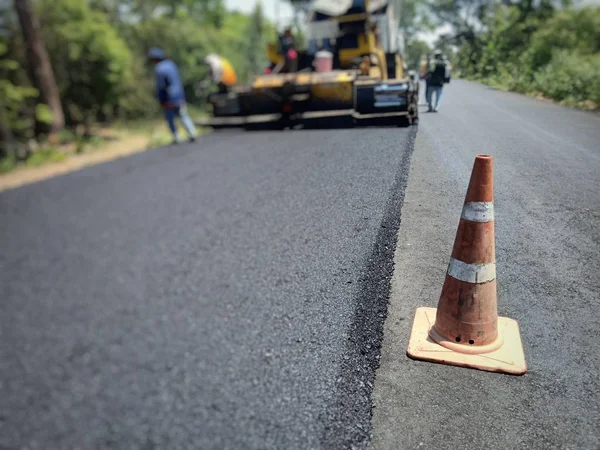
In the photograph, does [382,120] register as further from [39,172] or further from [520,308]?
[39,172]

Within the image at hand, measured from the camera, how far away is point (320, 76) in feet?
20.6

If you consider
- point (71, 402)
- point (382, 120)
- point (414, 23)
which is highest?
point (414, 23)

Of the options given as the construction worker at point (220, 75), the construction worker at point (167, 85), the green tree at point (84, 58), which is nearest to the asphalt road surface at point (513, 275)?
the construction worker at point (220, 75)

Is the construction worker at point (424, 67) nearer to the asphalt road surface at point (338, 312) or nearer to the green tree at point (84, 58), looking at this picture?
the asphalt road surface at point (338, 312)

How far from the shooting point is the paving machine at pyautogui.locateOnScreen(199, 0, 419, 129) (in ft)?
19.0

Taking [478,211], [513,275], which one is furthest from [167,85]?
[513,275]

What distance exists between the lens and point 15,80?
12883 millimetres

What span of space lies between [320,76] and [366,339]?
5344 mm

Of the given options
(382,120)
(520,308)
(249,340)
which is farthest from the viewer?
(249,340)

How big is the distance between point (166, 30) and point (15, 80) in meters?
8.27

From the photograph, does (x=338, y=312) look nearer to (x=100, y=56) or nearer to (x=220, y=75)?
(x=220, y=75)

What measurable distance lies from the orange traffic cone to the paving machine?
3612 mm

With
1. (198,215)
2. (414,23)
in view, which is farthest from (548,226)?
(198,215)

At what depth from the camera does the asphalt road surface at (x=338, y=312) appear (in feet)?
4.56
